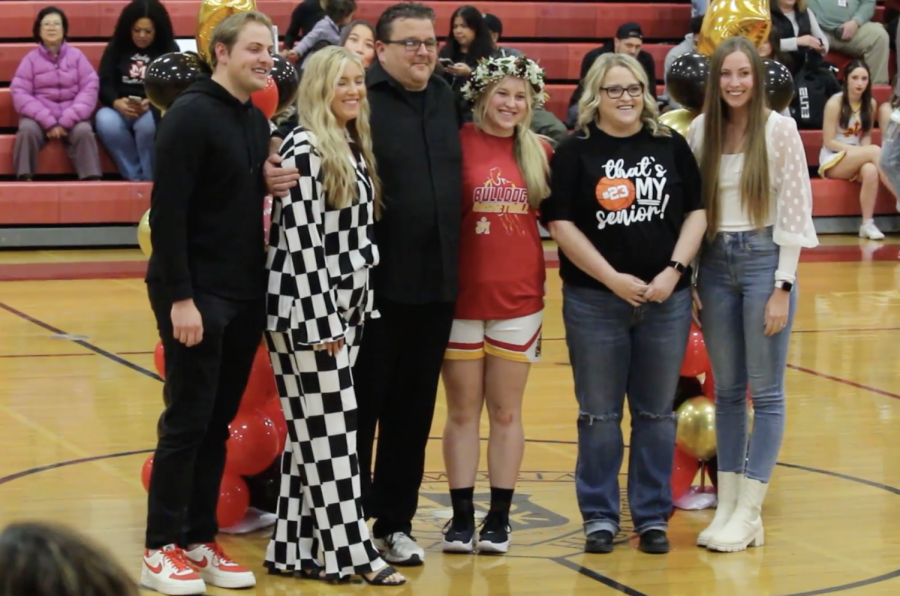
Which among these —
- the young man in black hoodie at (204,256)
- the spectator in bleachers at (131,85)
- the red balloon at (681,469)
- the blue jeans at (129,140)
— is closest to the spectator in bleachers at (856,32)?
the spectator in bleachers at (131,85)

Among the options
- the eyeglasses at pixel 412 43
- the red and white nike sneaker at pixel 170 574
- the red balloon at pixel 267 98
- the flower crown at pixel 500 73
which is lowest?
the red and white nike sneaker at pixel 170 574

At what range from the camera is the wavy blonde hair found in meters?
4.05

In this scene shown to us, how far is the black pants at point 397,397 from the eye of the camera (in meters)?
3.89

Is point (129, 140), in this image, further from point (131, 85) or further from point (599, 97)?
point (599, 97)

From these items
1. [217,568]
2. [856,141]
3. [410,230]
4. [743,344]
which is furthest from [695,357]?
[856,141]

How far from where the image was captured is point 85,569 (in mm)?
1160

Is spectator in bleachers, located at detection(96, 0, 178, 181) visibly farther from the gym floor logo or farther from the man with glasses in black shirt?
the man with glasses in black shirt

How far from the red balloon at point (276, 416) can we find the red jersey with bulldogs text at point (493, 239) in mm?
770

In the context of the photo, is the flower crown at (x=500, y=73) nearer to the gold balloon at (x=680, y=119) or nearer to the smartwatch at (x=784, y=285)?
the gold balloon at (x=680, y=119)

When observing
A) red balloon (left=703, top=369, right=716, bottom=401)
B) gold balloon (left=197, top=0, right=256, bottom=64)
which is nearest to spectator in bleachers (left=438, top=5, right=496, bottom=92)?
gold balloon (left=197, top=0, right=256, bottom=64)

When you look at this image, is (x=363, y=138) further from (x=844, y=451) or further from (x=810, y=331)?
(x=810, y=331)

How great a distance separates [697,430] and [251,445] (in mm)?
1439

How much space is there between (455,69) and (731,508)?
609cm

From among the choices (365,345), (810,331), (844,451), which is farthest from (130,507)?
(810,331)
